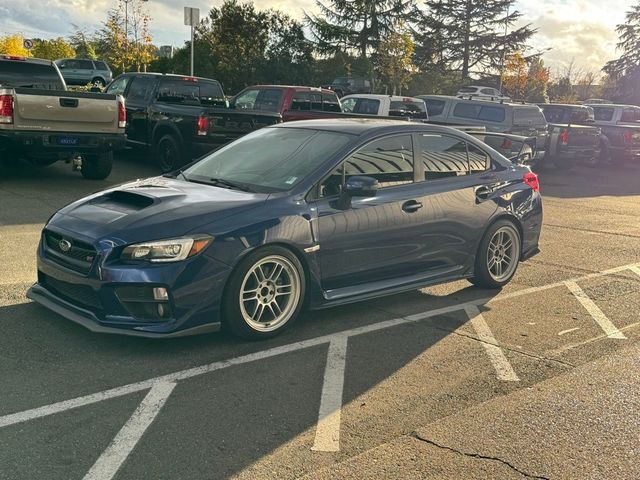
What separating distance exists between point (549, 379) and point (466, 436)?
1122mm

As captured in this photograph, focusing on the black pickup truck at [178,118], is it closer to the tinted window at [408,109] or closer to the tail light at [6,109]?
A: the tail light at [6,109]

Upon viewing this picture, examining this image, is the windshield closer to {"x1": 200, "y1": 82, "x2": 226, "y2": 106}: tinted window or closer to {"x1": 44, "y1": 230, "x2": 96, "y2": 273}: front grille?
{"x1": 44, "y1": 230, "x2": 96, "y2": 273}: front grille

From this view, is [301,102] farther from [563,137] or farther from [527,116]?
[563,137]

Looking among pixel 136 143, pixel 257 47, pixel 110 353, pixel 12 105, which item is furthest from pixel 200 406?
pixel 257 47

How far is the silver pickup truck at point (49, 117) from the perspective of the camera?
9.89 meters

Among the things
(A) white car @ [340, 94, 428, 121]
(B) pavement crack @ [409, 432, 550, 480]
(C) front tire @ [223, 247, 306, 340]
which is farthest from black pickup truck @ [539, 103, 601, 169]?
(B) pavement crack @ [409, 432, 550, 480]

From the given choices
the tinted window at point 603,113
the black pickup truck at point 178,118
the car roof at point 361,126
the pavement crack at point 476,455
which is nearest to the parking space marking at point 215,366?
the pavement crack at point 476,455

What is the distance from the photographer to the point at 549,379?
443 cm

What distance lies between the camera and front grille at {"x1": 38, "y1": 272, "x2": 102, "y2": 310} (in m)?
4.44

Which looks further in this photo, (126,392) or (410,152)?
(410,152)

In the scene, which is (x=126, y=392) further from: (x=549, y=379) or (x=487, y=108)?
(x=487, y=108)

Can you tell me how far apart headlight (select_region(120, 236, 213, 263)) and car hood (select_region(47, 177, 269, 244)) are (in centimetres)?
5

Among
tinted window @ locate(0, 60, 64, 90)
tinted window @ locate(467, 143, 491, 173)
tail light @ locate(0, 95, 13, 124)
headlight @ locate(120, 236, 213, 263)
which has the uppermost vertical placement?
tinted window @ locate(0, 60, 64, 90)

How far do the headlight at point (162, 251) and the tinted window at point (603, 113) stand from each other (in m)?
20.8
